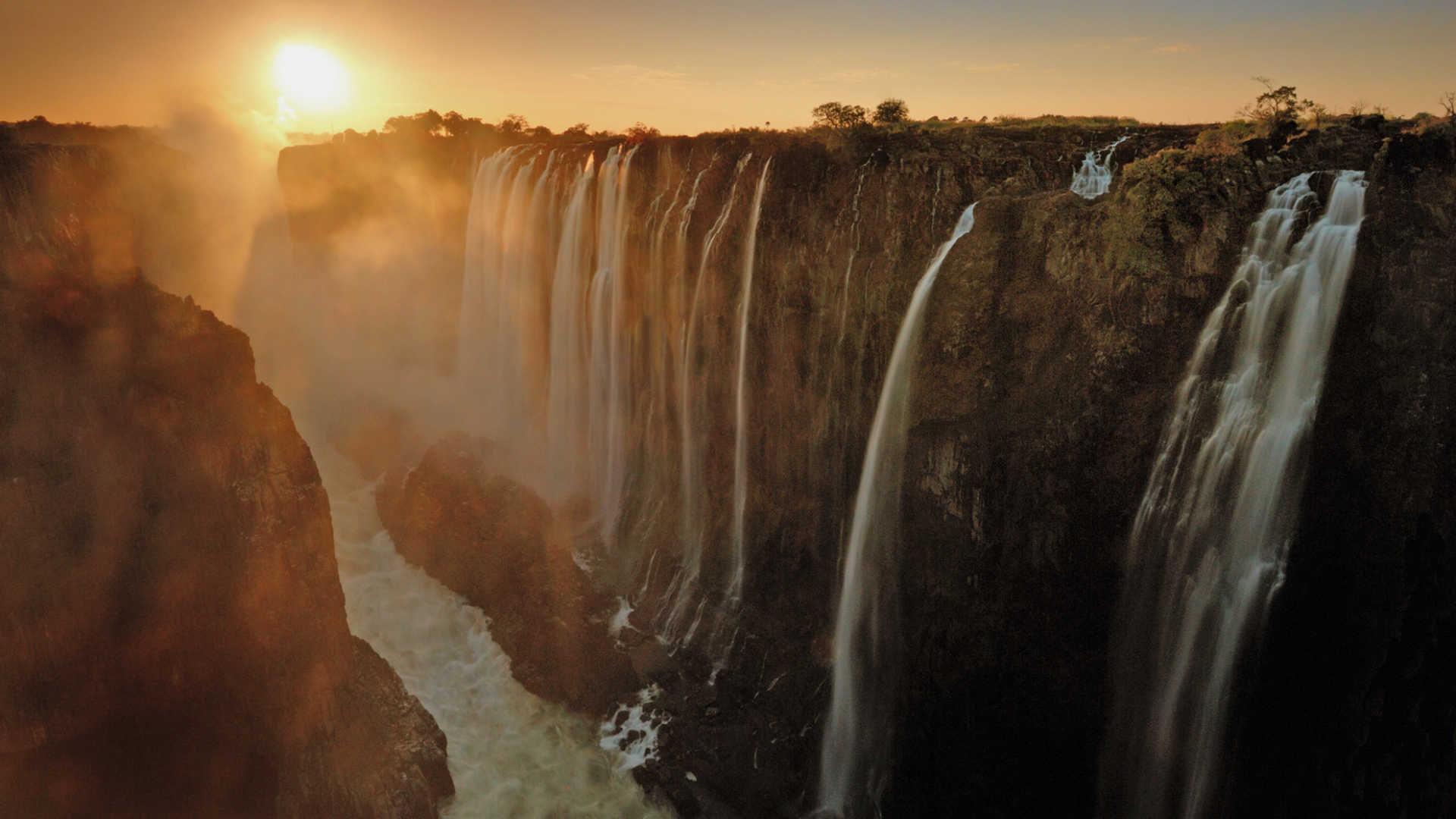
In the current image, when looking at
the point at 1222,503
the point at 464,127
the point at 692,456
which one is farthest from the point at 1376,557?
the point at 464,127

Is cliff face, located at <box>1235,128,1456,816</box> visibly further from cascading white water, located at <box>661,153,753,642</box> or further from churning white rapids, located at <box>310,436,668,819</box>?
cascading white water, located at <box>661,153,753,642</box>

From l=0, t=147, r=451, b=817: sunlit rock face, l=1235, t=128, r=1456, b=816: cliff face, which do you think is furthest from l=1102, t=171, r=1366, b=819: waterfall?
l=0, t=147, r=451, b=817: sunlit rock face

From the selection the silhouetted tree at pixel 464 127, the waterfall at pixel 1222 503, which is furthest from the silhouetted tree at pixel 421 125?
the waterfall at pixel 1222 503

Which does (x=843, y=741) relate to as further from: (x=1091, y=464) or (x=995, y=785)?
(x=1091, y=464)

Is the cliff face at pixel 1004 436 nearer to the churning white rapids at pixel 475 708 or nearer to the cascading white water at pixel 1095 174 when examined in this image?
the cascading white water at pixel 1095 174

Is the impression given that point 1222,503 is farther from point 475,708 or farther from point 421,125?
point 421,125
